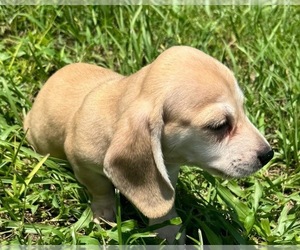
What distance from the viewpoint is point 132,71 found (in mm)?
5312

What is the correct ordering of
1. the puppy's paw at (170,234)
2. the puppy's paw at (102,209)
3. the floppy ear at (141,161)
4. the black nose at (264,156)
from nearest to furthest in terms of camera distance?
the floppy ear at (141,161) < the black nose at (264,156) < the puppy's paw at (170,234) < the puppy's paw at (102,209)

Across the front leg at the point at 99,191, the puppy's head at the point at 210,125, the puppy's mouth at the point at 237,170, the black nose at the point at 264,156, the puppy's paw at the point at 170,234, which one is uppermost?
the puppy's head at the point at 210,125

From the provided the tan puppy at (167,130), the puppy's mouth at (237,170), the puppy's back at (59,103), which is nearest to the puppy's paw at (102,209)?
the tan puppy at (167,130)

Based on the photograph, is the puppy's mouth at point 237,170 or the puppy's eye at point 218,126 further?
the puppy's mouth at point 237,170

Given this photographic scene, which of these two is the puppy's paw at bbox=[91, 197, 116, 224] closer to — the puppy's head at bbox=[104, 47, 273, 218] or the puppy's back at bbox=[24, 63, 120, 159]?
the puppy's back at bbox=[24, 63, 120, 159]

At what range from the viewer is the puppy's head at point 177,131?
341 centimetres

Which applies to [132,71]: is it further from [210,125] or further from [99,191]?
[210,125]

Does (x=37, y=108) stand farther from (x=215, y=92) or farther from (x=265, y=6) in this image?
(x=265, y=6)

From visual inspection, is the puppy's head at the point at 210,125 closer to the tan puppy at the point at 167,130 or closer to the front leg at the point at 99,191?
the tan puppy at the point at 167,130

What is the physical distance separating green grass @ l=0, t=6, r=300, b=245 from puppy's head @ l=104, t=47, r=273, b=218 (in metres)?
0.36

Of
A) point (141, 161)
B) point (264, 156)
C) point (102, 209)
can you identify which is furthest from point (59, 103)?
point (264, 156)

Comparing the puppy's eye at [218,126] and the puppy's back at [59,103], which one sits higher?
the puppy's eye at [218,126]

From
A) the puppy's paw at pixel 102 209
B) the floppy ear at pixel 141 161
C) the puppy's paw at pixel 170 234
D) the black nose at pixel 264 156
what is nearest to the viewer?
the floppy ear at pixel 141 161

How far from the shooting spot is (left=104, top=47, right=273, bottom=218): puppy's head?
3408mm
